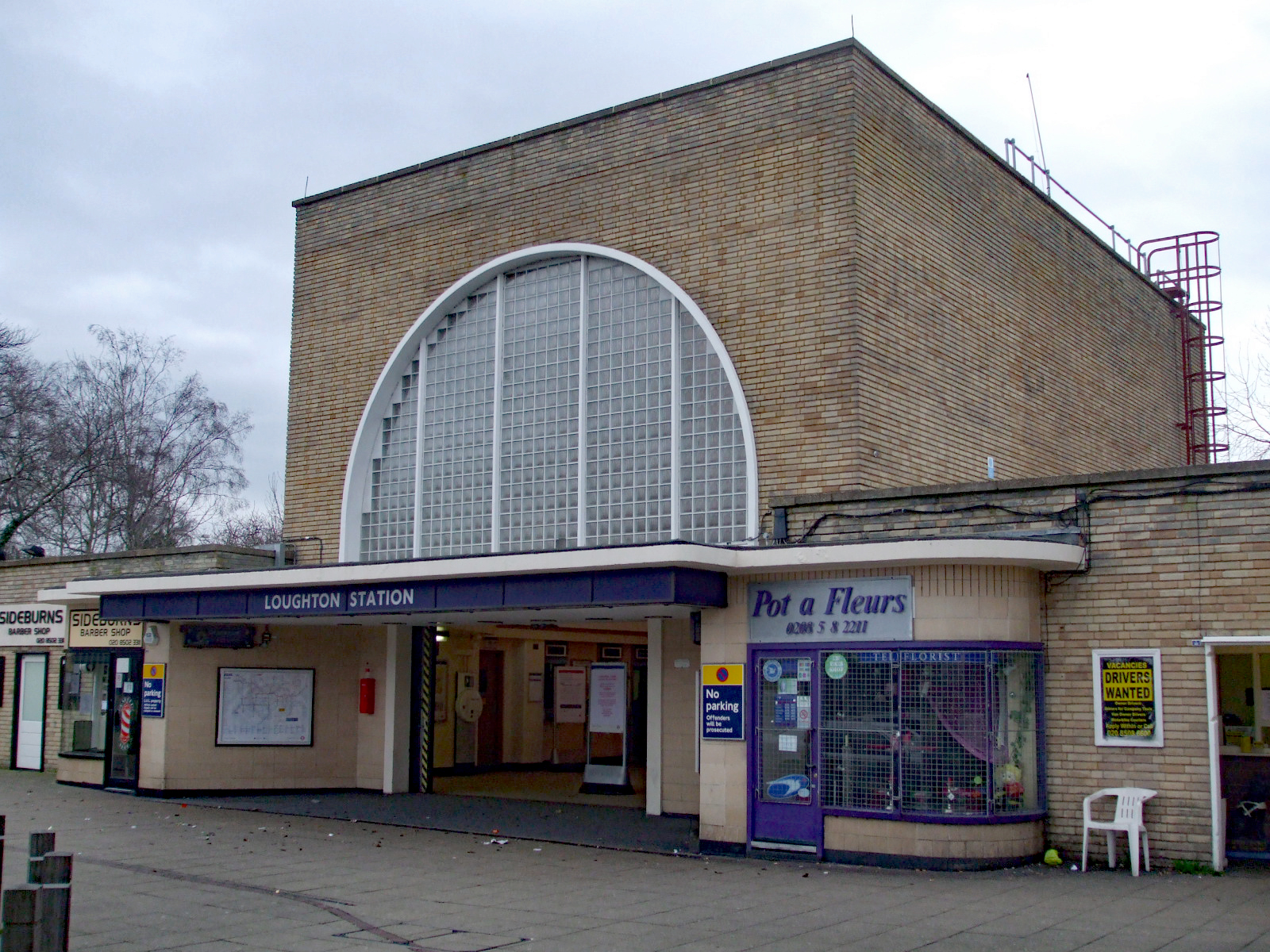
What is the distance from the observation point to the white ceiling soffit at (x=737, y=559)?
11734 millimetres

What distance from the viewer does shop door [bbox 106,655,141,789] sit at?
730 inches

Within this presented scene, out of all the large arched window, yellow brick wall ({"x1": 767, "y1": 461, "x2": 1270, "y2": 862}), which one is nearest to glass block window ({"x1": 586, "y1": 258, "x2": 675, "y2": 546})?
the large arched window

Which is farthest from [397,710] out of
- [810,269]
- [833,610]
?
[810,269]

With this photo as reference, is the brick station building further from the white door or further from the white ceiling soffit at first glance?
the white door

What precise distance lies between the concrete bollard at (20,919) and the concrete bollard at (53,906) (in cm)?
3

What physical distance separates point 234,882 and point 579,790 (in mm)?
9070

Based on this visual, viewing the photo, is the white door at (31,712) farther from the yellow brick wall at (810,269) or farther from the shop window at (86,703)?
the yellow brick wall at (810,269)

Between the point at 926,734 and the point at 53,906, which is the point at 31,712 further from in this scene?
the point at 53,906

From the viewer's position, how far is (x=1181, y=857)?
11.4m

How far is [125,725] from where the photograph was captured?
18.8 meters

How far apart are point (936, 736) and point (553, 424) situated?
748 cm

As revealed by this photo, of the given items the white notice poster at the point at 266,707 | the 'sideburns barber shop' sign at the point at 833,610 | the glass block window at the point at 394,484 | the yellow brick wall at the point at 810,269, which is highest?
the yellow brick wall at the point at 810,269

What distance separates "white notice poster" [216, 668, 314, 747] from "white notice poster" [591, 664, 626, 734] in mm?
4383

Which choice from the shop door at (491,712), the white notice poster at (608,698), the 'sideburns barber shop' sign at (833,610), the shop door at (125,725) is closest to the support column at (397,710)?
the white notice poster at (608,698)
